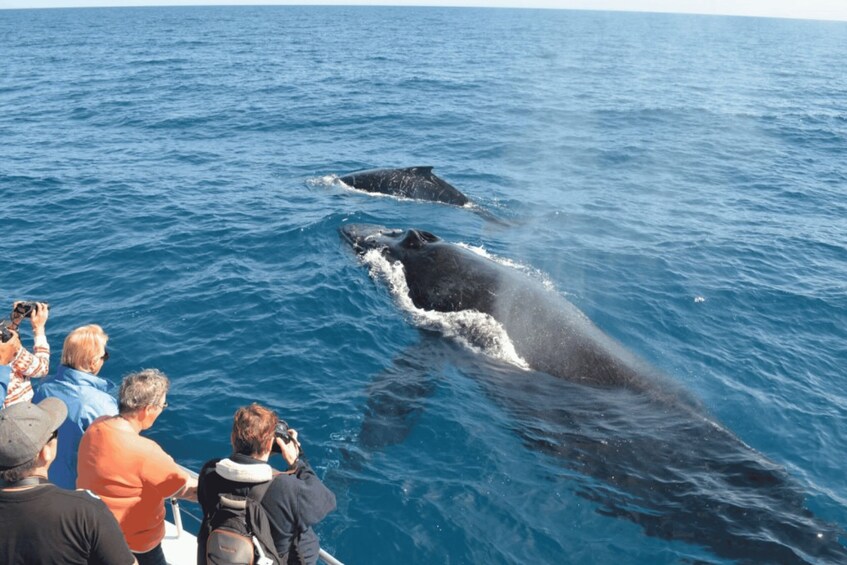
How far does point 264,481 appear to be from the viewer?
592 cm

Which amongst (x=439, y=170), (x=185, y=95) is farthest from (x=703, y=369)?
(x=185, y=95)

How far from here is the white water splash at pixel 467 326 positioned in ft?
47.8

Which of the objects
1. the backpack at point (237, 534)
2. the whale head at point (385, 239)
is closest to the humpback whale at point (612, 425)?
the whale head at point (385, 239)

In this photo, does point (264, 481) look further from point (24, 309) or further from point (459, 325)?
point (459, 325)

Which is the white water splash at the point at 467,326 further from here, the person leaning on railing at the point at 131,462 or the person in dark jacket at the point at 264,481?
the person leaning on railing at the point at 131,462

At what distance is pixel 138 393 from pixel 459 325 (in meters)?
9.65

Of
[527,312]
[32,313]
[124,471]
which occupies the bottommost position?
[527,312]

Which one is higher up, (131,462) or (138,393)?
(138,393)

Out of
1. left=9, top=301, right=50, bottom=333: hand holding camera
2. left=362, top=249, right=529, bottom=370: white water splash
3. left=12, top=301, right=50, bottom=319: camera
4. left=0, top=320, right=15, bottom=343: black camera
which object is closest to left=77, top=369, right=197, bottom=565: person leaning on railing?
left=0, top=320, right=15, bottom=343: black camera

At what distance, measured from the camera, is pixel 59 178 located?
29625 millimetres

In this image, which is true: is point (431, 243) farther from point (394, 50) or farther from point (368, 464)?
point (394, 50)

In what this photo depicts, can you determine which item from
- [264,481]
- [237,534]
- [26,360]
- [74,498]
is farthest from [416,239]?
[74,498]

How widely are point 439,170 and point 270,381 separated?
70.0 feet

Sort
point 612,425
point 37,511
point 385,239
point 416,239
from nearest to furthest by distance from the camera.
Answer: point 37,511
point 612,425
point 416,239
point 385,239
